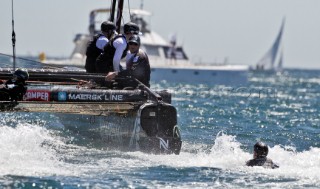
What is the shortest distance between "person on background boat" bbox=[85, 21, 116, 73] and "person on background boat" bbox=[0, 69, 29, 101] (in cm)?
267

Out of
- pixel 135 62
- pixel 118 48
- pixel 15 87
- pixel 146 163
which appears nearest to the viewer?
pixel 146 163

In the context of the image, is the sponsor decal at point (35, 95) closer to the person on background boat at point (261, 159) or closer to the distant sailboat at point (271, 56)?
the person on background boat at point (261, 159)

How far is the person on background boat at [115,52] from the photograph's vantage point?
49.6 ft

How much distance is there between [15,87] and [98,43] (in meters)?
2.89

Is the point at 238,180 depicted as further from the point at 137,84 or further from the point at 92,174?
the point at 137,84

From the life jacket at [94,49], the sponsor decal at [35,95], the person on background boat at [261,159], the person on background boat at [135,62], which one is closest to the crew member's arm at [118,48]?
the person on background boat at [135,62]

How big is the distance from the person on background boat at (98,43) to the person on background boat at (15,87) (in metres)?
2.67

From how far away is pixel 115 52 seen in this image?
50.0 ft

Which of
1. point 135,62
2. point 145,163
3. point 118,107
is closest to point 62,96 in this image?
point 118,107

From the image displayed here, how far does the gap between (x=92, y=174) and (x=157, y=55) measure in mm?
52693

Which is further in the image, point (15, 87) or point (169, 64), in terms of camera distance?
point (169, 64)

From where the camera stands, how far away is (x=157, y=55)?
210ft

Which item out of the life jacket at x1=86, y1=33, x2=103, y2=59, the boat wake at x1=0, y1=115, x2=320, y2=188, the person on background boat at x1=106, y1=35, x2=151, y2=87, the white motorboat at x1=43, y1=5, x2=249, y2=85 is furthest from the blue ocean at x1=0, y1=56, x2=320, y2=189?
the white motorboat at x1=43, y1=5, x2=249, y2=85

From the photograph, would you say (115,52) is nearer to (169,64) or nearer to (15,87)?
(15,87)
